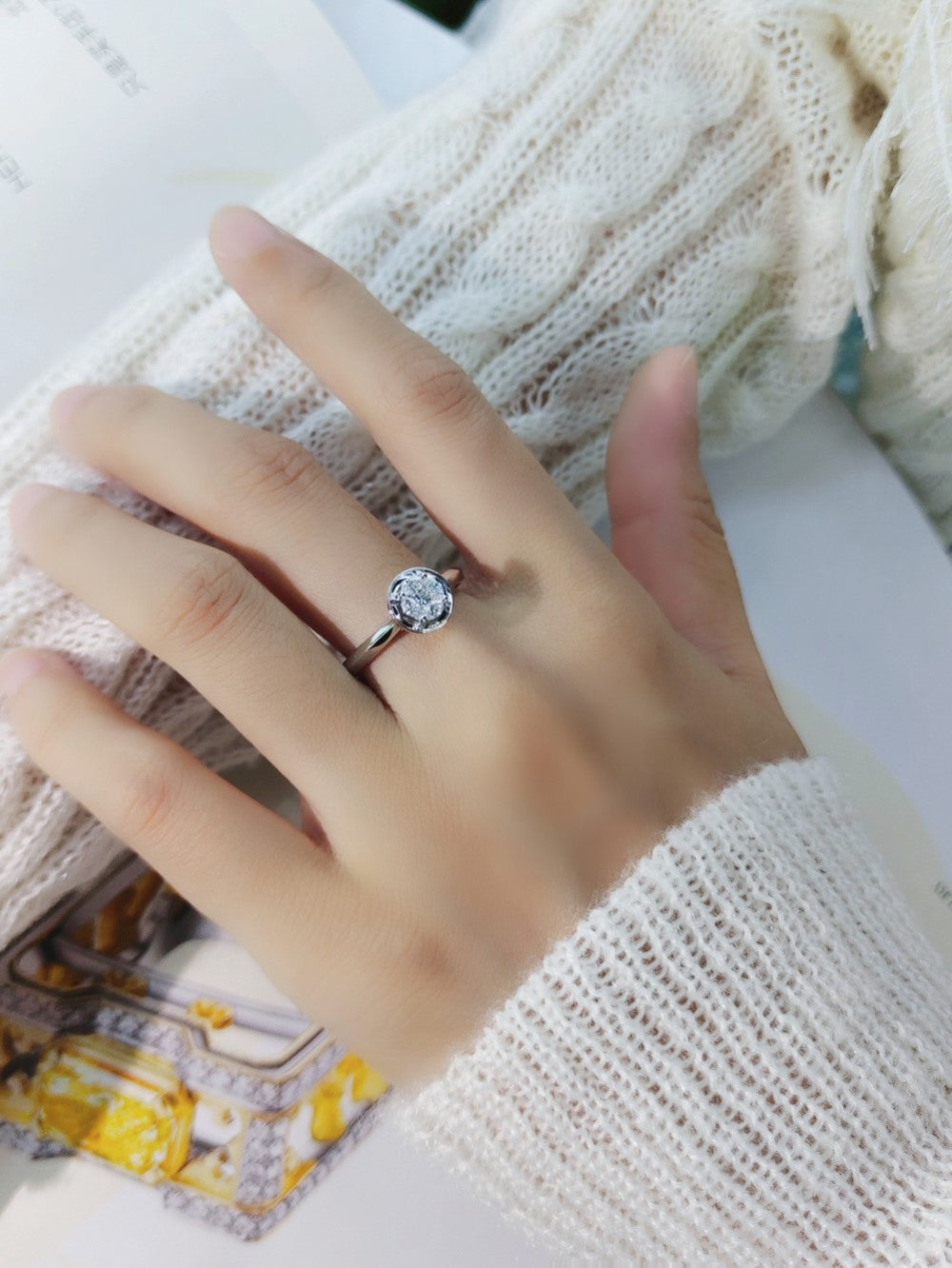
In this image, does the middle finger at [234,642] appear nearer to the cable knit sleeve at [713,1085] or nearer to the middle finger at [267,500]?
the middle finger at [267,500]

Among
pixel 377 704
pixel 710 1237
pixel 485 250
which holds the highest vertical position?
pixel 485 250

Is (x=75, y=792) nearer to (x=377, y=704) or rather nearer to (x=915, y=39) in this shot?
(x=377, y=704)

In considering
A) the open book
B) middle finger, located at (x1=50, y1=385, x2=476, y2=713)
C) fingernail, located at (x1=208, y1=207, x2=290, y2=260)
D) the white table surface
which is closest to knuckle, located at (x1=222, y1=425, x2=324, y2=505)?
middle finger, located at (x1=50, y1=385, x2=476, y2=713)

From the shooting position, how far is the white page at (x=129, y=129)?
0.60m

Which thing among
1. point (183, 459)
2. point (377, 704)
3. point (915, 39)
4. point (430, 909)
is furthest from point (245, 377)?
point (915, 39)

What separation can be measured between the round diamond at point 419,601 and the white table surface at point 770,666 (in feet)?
0.99

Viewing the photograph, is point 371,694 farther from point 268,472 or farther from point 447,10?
point 447,10

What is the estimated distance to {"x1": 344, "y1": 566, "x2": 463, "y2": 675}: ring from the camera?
45 cm

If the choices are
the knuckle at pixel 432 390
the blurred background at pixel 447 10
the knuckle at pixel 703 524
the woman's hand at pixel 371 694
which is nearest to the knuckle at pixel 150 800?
the woman's hand at pixel 371 694

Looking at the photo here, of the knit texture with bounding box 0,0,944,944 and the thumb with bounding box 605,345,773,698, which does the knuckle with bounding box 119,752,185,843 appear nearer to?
the knit texture with bounding box 0,0,944,944

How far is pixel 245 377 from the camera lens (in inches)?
20.2

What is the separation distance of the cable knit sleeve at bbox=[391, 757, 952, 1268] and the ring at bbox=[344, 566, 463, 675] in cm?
16

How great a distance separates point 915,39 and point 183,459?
47 cm

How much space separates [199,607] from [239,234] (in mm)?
210
